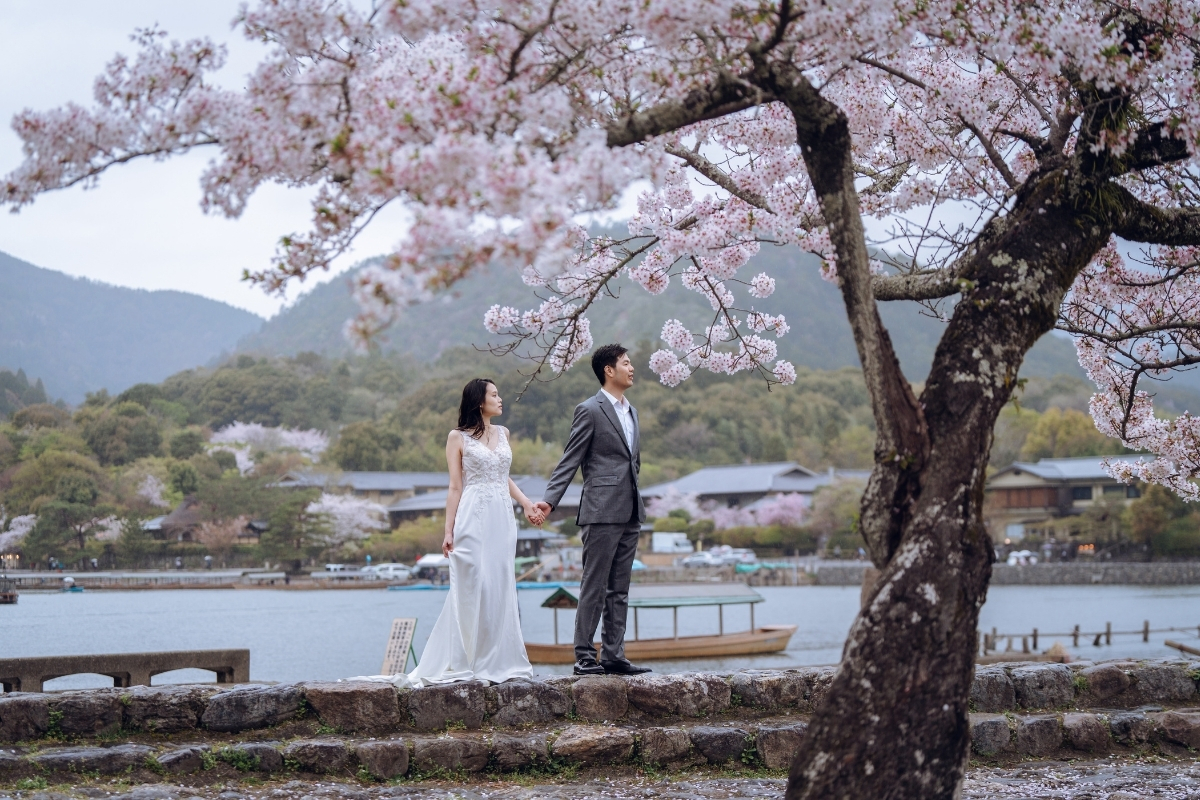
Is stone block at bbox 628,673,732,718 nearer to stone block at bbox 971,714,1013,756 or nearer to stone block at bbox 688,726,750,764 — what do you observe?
stone block at bbox 688,726,750,764

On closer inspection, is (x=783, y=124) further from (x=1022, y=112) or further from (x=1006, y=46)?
(x=1022, y=112)

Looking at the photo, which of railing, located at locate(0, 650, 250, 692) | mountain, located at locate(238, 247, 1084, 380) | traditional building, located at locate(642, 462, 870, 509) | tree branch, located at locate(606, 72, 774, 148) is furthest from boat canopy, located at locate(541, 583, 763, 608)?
mountain, located at locate(238, 247, 1084, 380)

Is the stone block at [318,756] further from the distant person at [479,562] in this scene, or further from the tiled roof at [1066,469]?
the tiled roof at [1066,469]

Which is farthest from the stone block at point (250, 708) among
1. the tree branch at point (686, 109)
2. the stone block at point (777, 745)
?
the tree branch at point (686, 109)

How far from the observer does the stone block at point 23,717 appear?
4.54 meters

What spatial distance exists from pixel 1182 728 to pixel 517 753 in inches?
150

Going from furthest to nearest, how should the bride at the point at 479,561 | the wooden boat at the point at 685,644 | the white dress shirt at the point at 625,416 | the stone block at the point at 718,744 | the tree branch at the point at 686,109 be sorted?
the wooden boat at the point at 685,644 → the white dress shirt at the point at 625,416 → the bride at the point at 479,561 → the stone block at the point at 718,744 → the tree branch at the point at 686,109

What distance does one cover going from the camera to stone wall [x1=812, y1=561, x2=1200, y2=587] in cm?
4641

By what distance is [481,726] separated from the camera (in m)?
5.07

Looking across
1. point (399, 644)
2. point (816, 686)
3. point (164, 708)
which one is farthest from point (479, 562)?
point (399, 644)

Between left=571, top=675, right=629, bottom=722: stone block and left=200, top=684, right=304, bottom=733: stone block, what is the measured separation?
145 centimetres

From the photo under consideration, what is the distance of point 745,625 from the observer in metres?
34.5

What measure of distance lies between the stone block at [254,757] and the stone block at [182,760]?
0.10 m

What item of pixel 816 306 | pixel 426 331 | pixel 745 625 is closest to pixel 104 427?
pixel 745 625
